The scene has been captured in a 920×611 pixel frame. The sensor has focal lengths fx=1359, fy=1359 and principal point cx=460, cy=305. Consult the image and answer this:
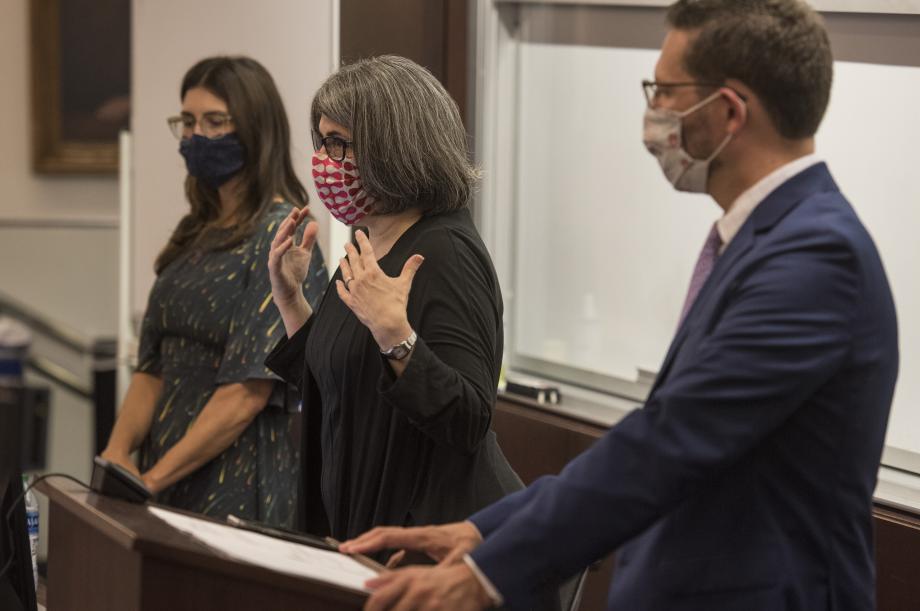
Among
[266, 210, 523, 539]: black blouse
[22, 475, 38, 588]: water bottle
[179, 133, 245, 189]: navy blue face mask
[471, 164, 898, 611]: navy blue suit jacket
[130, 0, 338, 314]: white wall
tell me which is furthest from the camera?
[130, 0, 338, 314]: white wall

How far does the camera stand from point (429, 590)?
150 cm

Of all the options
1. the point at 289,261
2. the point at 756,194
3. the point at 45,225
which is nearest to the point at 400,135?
the point at 289,261

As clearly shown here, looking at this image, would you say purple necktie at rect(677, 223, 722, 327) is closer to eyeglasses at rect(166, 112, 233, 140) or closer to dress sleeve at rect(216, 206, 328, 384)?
dress sleeve at rect(216, 206, 328, 384)

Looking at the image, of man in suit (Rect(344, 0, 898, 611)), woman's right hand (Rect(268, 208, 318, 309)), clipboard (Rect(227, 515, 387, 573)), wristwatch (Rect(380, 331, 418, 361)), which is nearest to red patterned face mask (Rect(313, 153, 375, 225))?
woman's right hand (Rect(268, 208, 318, 309))

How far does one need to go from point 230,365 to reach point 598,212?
121cm

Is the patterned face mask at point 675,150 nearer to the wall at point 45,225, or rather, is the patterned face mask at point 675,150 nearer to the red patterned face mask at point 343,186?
the red patterned face mask at point 343,186

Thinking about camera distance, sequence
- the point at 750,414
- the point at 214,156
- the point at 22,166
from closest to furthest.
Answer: the point at 750,414 < the point at 214,156 < the point at 22,166

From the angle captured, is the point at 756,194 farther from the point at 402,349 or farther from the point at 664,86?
the point at 402,349

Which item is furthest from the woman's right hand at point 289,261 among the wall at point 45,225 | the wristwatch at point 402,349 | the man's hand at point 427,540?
the wall at point 45,225

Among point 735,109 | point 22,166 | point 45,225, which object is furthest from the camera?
point 22,166

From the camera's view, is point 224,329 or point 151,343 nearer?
point 224,329

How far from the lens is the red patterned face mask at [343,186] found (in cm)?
219

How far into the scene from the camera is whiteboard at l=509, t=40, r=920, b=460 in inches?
133

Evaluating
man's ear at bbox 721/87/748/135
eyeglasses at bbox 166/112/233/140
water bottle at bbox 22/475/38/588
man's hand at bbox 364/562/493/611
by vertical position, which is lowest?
water bottle at bbox 22/475/38/588
